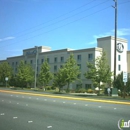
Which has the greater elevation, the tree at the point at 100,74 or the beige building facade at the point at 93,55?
the beige building facade at the point at 93,55

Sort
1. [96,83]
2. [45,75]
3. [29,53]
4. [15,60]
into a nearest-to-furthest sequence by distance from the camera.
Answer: [96,83] < [45,75] < [29,53] < [15,60]

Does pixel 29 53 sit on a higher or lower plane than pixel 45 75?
higher

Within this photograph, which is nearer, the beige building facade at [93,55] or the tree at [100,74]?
the tree at [100,74]

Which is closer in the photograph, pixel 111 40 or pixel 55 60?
pixel 111 40

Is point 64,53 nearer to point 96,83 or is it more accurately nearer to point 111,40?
point 111,40

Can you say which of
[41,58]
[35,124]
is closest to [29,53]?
[41,58]

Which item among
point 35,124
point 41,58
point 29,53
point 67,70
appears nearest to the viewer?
point 35,124

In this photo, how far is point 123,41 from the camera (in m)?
68.6

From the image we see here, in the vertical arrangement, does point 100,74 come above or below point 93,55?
below

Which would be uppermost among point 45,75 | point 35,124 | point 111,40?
point 111,40

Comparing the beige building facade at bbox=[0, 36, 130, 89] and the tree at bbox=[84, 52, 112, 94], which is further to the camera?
the beige building facade at bbox=[0, 36, 130, 89]

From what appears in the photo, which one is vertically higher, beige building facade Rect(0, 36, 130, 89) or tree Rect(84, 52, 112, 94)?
beige building facade Rect(0, 36, 130, 89)

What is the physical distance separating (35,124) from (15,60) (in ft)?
282

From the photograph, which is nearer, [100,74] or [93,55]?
[100,74]
